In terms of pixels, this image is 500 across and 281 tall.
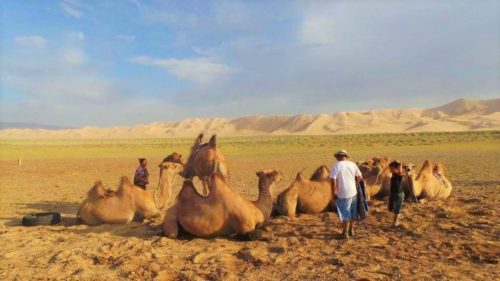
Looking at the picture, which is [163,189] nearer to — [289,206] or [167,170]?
[167,170]

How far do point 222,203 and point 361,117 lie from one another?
15819 cm

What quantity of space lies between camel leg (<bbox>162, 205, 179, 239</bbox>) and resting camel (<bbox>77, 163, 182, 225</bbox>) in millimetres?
1608

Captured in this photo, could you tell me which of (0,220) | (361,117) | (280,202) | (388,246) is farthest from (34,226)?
(361,117)

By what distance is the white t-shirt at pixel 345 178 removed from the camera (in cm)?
858

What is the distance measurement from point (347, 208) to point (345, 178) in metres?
0.49

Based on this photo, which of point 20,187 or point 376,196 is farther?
point 20,187

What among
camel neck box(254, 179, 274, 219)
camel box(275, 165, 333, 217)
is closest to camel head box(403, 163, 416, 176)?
camel box(275, 165, 333, 217)

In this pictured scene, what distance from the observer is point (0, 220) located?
11469mm

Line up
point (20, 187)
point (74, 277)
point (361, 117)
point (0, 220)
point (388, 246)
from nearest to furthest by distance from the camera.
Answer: point (74, 277) → point (388, 246) → point (0, 220) → point (20, 187) → point (361, 117)

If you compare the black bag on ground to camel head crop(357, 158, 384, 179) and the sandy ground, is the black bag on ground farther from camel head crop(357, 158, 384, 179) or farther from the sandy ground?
camel head crop(357, 158, 384, 179)

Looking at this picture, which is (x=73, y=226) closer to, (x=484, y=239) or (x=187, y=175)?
(x=187, y=175)

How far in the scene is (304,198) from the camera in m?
10.7

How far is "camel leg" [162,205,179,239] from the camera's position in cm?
884

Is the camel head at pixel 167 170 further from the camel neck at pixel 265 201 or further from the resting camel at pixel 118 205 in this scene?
the camel neck at pixel 265 201
